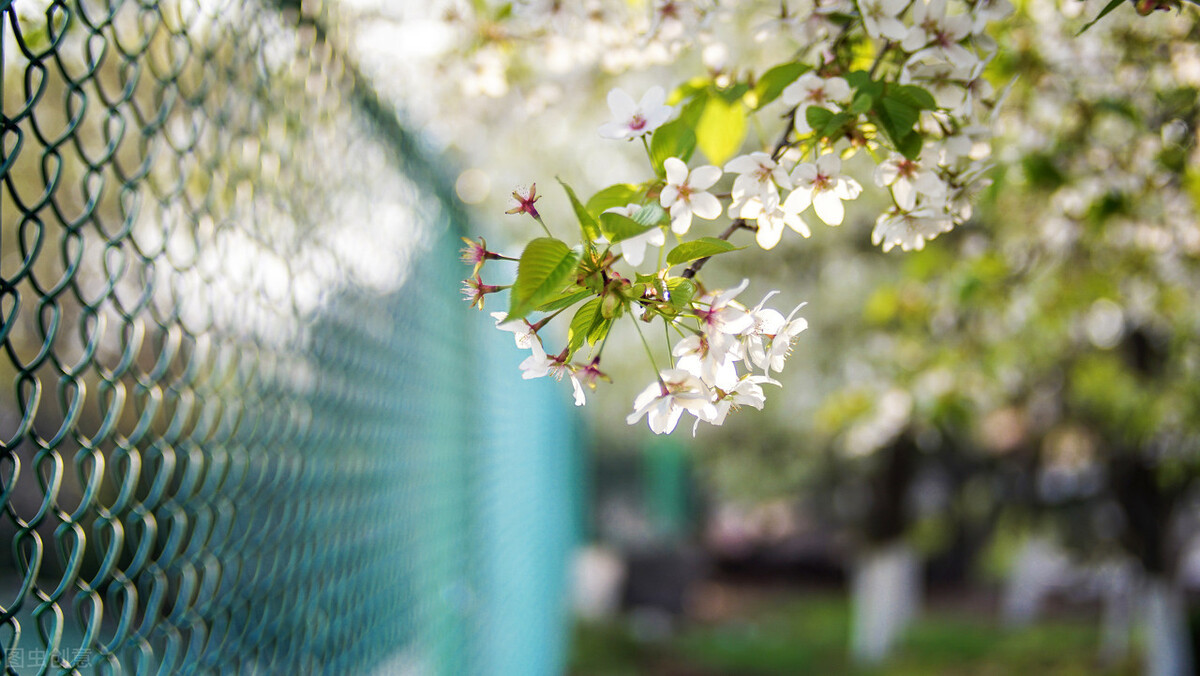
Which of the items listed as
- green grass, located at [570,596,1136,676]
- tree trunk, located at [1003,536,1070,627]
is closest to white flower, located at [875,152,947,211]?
green grass, located at [570,596,1136,676]

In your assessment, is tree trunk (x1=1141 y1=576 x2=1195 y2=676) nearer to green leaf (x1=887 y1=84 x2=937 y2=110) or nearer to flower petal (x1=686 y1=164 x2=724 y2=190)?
green leaf (x1=887 y1=84 x2=937 y2=110)

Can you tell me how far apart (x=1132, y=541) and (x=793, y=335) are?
4787 mm

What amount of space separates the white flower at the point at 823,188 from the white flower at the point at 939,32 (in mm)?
199

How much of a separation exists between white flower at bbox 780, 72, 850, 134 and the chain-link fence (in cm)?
76

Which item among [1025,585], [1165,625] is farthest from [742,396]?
[1025,585]

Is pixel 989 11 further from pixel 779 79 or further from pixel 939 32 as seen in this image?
pixel 779 79

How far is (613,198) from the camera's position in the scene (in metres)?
0.84

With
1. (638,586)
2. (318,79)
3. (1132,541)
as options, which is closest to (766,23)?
(318,79)

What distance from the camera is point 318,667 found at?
1.36m

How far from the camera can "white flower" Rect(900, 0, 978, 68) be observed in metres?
0.90

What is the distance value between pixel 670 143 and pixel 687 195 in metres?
0.09

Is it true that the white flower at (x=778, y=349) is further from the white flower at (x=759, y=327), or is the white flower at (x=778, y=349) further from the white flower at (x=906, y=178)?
the white flower at (x=906, y=178)

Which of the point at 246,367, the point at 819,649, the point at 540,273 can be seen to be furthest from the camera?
the point at 819,649

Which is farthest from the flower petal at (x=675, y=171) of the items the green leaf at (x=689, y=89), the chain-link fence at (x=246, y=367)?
the chain-link fence at (x=246, y=367)
